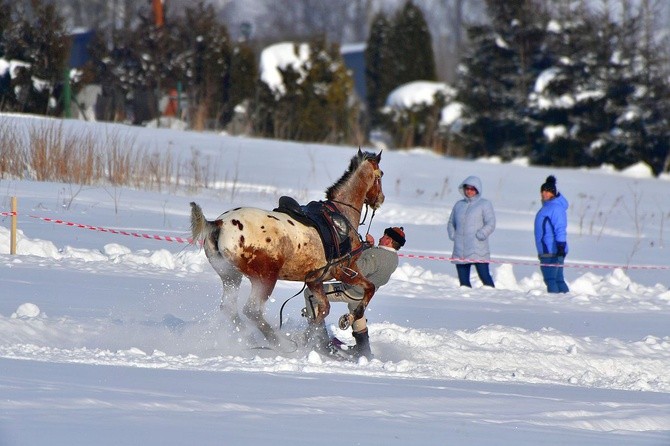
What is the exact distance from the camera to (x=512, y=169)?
2778 cm

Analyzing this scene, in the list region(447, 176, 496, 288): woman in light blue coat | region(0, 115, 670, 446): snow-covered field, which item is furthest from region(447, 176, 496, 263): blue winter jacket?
region(0, 115, 670, 446): snow-covered field

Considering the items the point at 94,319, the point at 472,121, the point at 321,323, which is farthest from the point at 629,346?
the point at 472,121

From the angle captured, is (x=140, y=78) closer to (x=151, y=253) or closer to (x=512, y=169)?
(x=512, y=169)

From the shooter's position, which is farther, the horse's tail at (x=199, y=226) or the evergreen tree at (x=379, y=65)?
the evergreen tree at (x=379, y=65)

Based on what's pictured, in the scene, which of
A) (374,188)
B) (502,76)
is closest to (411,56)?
(502,76)

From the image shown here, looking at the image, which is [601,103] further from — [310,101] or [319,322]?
[319,322]

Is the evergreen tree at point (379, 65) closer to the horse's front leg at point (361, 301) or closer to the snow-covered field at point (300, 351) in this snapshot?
the snow-covered field at point (300, 351)

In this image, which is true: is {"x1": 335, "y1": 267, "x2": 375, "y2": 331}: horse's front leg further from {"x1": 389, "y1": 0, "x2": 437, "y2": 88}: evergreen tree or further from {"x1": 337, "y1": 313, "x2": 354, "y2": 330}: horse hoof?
{"x1": 389, "y1": 0, "x2": 437, "y2": 88}: evergreen tree

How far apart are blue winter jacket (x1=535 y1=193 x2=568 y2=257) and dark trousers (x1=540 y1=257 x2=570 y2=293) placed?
0.35 ft

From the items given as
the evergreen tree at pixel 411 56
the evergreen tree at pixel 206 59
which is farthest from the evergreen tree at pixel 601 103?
the evergreen tree at pixel 411 56

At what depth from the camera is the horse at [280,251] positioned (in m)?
7.90

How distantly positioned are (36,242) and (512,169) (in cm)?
1731

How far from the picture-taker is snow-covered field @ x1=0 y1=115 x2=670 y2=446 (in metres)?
5.30

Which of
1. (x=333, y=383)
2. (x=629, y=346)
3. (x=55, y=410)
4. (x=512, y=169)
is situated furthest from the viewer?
(x=512, y=169)
